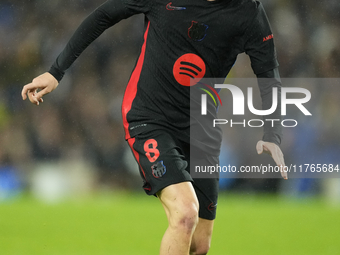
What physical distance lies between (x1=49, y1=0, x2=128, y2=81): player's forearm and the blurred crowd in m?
4.65

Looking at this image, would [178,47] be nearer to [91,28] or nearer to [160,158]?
[91,28]

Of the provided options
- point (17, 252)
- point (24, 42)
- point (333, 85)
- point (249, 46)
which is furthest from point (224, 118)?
point (249, 46)

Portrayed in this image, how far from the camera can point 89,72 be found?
8.04 meters

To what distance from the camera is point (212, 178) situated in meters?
3.12

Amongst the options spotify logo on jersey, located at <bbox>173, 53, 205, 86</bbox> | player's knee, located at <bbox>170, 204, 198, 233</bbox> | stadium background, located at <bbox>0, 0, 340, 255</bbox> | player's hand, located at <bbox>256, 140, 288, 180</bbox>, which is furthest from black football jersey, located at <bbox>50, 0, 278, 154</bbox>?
stadium background, located at <bbox>0, 0, 340, 255</bbox>

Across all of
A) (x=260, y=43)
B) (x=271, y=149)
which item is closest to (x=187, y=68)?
(x=260, y=43)

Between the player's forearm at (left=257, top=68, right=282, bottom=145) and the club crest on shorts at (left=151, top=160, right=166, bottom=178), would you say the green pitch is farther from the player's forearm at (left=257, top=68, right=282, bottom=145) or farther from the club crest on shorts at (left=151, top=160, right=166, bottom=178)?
the club crest on shorts at (left=151, top=160, right=166, bottom=178)

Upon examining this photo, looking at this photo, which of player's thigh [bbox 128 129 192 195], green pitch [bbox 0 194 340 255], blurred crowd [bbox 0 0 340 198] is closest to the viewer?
player's thigh [bbox 128 129 192 195]

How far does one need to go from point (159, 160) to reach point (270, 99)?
864 mm

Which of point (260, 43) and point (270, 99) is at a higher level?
point (260, 43)

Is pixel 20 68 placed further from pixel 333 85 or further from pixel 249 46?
pixel 249 46

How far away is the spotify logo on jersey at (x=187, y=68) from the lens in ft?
9.27

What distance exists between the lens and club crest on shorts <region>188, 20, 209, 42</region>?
2793 millimetres

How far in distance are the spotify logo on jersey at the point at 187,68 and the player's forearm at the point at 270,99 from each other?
0.40 m
